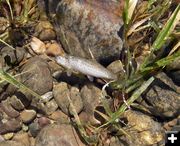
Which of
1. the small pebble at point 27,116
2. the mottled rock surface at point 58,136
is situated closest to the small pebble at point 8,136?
the small pebble at point 27,116

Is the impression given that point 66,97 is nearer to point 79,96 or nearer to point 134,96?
point 79,96

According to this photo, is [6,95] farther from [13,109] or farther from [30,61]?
[30,61]

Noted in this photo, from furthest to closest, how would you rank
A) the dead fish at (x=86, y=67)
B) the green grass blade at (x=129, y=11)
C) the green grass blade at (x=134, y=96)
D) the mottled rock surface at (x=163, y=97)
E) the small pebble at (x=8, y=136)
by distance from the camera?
1. the small pebble at (x=8, y=136)
2. the mottled rock surface at (x=163, y=97)
3. the dead fish at (x=86, y=67)
4. the green grass blade at (x=134, y=96)
5. the green grass blade at (x=129, y=11)

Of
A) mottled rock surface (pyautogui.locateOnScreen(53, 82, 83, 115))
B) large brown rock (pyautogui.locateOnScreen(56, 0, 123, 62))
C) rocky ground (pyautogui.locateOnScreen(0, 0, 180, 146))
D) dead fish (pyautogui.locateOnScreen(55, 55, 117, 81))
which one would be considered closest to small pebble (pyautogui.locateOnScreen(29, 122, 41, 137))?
rocky ground (pyautogui.locateOnScreen(0, 0, 180, 146))

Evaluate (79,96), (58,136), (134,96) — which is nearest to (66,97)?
(79,96)

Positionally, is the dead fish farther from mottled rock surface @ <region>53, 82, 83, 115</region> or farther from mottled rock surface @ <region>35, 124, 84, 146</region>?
mottled rock surface @ <region>35, 124, 84, 146</region>

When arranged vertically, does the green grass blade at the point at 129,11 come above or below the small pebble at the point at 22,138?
above

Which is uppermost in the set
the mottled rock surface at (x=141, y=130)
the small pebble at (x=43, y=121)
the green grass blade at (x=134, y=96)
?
the green grass blade at (x=134, y=96)

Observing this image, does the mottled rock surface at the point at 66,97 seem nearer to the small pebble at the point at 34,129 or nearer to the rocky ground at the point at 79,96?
the rocky ground at the point at 79,96
